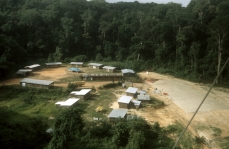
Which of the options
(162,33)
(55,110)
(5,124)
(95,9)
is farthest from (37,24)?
(5,124)

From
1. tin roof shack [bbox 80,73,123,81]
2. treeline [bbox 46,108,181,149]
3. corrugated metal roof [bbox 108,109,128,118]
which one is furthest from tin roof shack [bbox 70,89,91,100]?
treeline [bbox 46,108,181,149]

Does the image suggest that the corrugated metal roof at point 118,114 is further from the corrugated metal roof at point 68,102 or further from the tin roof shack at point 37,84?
the tin roof shack at point 37,84

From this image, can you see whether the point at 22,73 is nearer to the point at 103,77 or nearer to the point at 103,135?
the point at 103,77

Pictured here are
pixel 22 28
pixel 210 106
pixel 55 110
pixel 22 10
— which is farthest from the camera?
pixel 22 10

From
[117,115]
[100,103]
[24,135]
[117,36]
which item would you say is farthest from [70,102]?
[117,36]

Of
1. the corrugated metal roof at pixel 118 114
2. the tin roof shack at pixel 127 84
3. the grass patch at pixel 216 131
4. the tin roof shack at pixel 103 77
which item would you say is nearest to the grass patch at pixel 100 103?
the corrugated metal roof at pixel 118 114

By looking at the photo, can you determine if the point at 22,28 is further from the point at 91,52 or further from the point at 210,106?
the point at 210,106

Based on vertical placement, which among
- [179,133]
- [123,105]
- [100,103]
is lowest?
[179,133]
